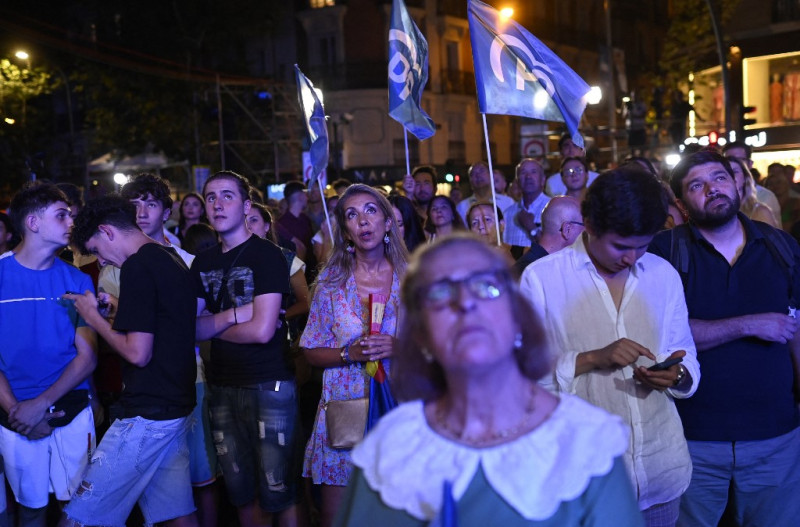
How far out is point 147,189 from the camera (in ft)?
20.5

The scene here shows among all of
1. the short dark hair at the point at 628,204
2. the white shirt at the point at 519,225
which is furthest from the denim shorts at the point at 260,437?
the white shirt at the point at 519,225

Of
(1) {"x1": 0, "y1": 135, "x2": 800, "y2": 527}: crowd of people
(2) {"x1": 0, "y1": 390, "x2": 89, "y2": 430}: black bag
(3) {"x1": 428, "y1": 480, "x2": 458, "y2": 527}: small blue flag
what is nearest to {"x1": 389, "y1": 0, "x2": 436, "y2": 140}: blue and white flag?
(1) {"x1": 0, "y1": 135, "x2": 800, "y2": 527}: crowd of people

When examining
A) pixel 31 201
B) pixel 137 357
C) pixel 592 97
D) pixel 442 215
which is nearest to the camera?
pixel 137 357

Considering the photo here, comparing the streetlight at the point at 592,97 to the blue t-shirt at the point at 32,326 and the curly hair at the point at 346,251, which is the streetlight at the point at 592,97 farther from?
the blue t-shirt at the point at 32,326

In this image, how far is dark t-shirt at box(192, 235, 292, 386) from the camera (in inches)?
203

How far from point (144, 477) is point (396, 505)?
9.29 feet

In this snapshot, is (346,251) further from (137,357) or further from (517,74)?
(517,74)

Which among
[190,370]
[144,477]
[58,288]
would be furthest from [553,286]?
[58,288]

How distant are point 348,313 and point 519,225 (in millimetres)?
4678

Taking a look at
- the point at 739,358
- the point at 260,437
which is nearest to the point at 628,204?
the point at 739,358

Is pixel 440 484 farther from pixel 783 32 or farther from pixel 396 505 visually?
pixel 783 32

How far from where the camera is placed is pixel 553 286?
387cm

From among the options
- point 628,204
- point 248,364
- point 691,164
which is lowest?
point 248,364

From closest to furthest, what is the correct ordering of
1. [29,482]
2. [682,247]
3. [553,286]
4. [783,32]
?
[553,286]
[682,247]
[29,482]
[783,32]
